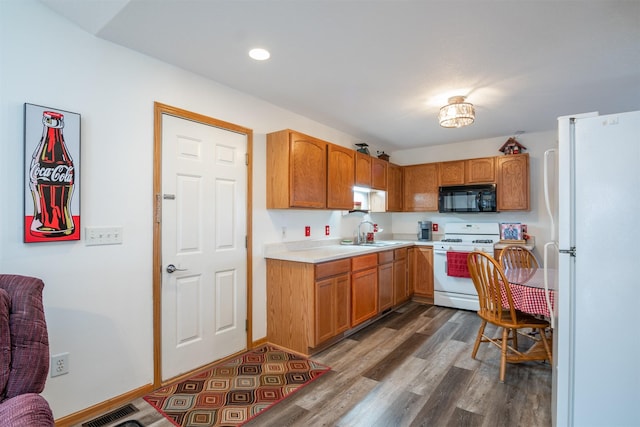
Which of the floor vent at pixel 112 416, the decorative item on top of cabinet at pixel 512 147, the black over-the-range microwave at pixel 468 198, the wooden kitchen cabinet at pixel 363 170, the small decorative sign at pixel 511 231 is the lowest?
the floor vent at pixel 112 416

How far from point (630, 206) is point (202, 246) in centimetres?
263

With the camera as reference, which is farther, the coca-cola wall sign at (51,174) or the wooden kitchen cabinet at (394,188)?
the wooden kitchen cabinet at (394,188)

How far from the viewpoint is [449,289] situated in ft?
14.4

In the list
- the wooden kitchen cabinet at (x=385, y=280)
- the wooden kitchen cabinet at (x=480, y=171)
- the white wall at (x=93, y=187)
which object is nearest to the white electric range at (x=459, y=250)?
the wooden kitchen cabinet at (x=480, y=171)

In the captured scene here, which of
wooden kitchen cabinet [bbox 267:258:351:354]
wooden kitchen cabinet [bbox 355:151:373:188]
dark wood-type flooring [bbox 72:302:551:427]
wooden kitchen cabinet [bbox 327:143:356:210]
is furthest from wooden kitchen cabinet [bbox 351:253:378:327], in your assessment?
wooden kitchen cabinet [bbox 355:151:373:188]

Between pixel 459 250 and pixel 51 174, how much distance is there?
430cm

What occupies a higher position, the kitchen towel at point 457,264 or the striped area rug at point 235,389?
the kitchen towel at point 457,264

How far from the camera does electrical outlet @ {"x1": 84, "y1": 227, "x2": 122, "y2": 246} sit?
200 centimetres

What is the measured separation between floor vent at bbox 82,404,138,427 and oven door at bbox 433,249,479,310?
3757 mm

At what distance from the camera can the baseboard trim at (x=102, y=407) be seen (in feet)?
6.24

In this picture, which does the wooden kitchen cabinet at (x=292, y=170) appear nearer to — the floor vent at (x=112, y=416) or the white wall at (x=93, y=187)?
the white wall at (x=93, y=187)

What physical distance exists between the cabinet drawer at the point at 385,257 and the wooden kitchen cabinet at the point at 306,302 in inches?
28.3

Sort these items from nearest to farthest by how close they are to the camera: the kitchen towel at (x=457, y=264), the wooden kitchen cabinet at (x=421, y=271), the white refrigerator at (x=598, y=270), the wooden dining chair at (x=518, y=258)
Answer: the white refrigerator at (x=598, y=270) → the wooden dining chair at (x=518, y=258) → the kitchen towel at (x=457, y=264) → the wooden kitchen cabinet at (x=421, y=271)

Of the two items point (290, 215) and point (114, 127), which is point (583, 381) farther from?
point (114, 127)
